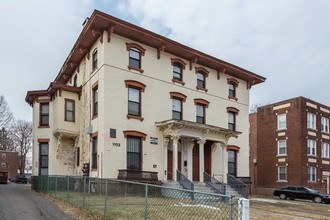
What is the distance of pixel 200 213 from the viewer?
7559 mm

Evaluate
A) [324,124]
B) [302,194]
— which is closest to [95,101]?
[302,194]

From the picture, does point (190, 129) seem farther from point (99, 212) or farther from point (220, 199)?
point (220, 199)

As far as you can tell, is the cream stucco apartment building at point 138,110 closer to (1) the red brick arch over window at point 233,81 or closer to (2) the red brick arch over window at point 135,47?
(2) the red brick arch over window at point 135,47

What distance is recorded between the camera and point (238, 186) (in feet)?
86.2

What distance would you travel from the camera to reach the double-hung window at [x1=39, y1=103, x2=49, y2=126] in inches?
1092

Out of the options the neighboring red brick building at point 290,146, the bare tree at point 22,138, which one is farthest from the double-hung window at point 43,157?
the bare tree at point 22,138

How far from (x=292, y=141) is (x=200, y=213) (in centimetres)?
3252

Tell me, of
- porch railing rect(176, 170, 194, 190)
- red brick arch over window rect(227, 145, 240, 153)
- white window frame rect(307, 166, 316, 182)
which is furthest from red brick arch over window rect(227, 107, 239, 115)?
white window frame rect(307, 166, 316, 182)

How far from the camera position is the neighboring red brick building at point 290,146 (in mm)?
37094

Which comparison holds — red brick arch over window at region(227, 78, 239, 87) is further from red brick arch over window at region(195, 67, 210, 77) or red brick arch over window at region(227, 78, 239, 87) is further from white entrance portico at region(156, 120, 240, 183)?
white entrance portico at region(156, 120, 240, 183)

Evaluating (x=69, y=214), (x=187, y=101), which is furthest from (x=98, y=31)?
(x=69, y=214)

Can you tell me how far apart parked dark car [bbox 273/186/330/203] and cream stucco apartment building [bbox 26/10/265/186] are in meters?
5.45

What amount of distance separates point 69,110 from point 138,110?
5.94m

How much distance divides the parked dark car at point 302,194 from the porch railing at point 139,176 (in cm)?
1496
